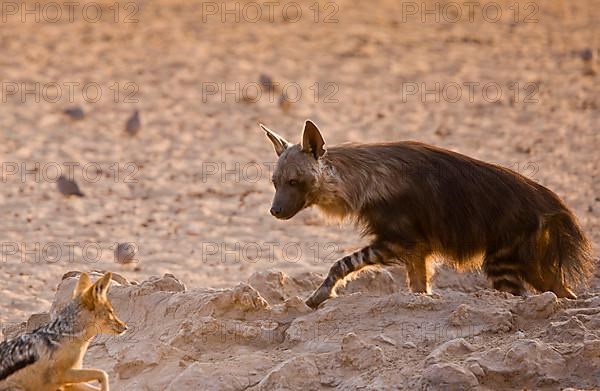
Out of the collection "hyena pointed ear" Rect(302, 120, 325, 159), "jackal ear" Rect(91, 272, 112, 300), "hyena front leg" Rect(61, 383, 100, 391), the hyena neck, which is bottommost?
"hyena front leg" Rect(61, 383, 100, 391)

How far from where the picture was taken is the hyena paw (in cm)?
788

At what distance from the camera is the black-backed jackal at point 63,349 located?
6648 mm

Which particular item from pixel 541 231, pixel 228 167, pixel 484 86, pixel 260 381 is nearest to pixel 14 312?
pixel 260 381

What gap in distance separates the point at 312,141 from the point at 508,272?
4.86 ft

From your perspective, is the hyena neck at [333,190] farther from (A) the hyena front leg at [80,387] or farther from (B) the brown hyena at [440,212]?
(A) the hyena front leg at [80,387]

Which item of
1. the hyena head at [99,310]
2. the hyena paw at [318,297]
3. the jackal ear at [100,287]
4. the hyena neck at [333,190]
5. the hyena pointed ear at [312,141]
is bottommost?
the hyena paw at [318,297]

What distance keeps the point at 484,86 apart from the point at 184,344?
10.3m

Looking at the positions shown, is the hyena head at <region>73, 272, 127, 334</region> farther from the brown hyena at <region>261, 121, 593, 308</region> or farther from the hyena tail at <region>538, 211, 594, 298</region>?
the hyena tail at <region>538, 211, 594, 298</region>

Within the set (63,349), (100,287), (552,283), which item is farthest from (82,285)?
(552,283)

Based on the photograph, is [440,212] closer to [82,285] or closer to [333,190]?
[333,190]

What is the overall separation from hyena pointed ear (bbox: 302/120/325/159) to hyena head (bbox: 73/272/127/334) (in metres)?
1.84

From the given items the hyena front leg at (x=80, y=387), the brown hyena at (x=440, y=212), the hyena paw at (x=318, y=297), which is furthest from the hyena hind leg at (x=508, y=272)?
the hyena front leg at (x=80, y=387)

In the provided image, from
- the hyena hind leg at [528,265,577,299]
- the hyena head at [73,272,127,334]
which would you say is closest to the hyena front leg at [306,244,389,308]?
the hyena hind leg at [528,265,577,299]

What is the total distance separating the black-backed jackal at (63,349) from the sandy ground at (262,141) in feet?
1.09
